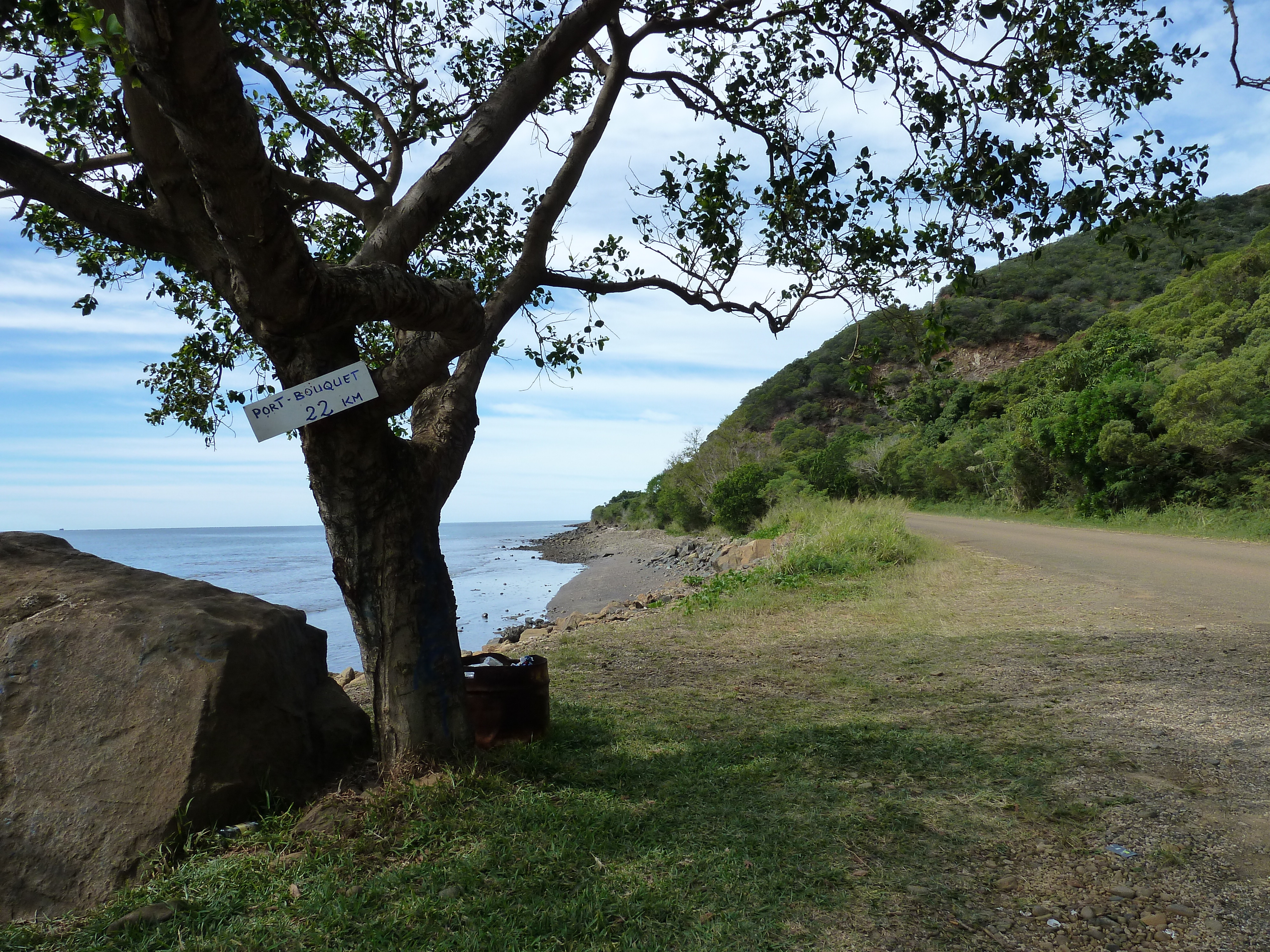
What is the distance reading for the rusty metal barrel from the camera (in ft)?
14.3

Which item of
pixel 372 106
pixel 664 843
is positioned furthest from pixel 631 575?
pixel 664 843

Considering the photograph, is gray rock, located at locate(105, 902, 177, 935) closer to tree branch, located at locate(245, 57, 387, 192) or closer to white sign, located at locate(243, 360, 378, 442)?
white sign, located at locate(243, 360, 378, 442)

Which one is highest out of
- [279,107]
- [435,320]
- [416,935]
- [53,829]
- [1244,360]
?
[279,107]

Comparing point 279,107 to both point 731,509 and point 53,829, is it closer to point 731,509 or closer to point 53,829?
point 53,829

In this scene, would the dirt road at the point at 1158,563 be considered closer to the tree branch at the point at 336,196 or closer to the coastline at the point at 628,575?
the coastline at the point at 628,575

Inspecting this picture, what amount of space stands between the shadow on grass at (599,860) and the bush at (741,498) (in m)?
24.5

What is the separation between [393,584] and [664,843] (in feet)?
5.62

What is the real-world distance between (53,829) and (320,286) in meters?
2.41

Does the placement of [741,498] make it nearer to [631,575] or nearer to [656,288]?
[631,575]

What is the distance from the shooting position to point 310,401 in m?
3.38

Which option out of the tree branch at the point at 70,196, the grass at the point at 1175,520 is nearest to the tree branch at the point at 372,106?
the tree branch at the point at 70,196

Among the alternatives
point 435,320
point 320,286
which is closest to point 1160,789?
point 435,320

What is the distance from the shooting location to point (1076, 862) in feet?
9.88

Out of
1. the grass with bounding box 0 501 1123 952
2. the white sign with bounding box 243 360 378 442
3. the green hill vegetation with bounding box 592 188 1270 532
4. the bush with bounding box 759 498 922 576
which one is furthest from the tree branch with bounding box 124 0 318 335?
the bush with bounding box 759 498 922 576
